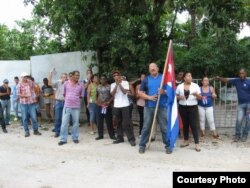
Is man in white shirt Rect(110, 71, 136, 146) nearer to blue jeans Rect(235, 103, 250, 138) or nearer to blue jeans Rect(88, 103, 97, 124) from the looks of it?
blue jeans Rect(88, 103, 97, 124)

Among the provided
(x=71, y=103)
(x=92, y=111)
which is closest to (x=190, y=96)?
(x=71, y=103)

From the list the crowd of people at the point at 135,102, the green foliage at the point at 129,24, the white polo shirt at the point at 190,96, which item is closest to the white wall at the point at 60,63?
the green foliage at the point at 129,24

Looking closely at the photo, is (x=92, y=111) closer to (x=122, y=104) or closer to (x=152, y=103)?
(x=122, y=104)

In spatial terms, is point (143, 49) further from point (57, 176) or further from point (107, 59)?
point (57, 176)

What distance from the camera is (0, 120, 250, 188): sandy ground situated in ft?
23.5

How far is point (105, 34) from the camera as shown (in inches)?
476

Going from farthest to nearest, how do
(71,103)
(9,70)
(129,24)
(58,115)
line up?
(9,70), (129,24), (58,115), (71,103)

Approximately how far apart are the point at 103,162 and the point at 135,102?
11.7ft

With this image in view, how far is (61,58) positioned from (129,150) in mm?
5820

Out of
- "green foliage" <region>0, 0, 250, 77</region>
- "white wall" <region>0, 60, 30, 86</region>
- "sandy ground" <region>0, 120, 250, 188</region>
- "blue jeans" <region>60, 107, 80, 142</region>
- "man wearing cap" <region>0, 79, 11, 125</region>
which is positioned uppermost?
"green foliage" <region>0, 0, 250, 77</region>

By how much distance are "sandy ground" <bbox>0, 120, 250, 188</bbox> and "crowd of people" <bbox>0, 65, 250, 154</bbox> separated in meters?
0.32

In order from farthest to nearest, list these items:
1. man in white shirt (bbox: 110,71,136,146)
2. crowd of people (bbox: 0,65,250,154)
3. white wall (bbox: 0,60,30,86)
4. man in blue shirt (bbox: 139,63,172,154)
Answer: white wall (bbox: 0,60,30,86), man in white shirt (bbox: 110,71,136,146), crowd of people (bbox: 0,65,250,154), man in blue shirt (bbox: 139,63,172,154)

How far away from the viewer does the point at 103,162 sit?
8445 millimetres

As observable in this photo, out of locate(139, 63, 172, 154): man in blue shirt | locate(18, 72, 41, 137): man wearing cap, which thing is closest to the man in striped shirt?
locate(18, 72, 41, 137): man wearing cap
